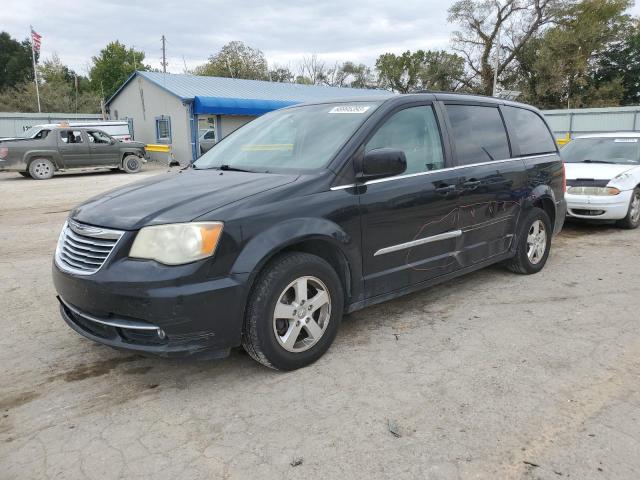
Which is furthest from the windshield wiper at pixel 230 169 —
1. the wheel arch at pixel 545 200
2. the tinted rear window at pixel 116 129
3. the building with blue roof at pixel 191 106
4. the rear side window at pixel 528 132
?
the tinted rear window at pixel 116 129

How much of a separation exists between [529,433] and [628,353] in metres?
1.42

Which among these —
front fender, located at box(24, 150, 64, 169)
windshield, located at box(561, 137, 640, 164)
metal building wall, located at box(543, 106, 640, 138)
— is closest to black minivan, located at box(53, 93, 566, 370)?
windshield, located at box(561, 137, 640, 164)

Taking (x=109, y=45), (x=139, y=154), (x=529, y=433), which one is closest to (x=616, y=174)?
(x=529, y=433)

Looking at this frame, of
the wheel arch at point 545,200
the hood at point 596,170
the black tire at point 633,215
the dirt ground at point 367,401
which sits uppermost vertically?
the hood at point 596,170

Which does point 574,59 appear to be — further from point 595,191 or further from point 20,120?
point 20,120

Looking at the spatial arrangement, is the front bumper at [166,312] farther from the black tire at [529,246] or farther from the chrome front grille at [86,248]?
the black tire at [529,246]

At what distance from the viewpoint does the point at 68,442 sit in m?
2.64

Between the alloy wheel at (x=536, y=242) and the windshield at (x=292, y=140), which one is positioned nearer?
the windshield at (x=292, y=140)

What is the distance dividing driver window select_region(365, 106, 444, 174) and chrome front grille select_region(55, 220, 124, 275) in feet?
6.20

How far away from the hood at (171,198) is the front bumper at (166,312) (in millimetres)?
324

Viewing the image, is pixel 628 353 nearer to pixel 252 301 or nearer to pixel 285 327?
pixel 285 327

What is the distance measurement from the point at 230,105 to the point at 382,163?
870 inches

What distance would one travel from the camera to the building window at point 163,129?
1013 inches

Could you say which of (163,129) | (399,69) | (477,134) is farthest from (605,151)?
(399,69)
